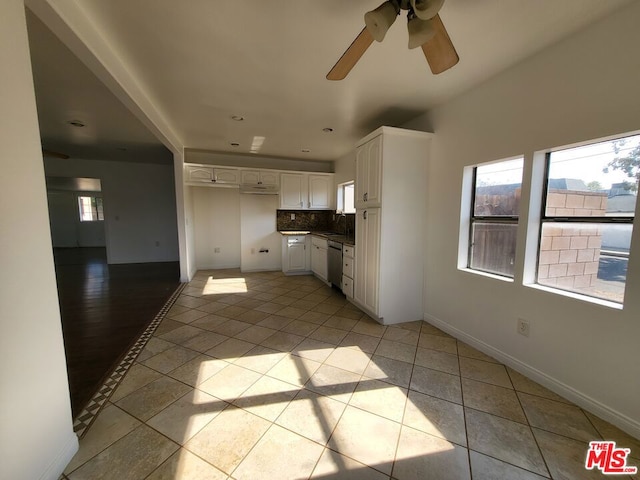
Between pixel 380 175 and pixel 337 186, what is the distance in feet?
8.68

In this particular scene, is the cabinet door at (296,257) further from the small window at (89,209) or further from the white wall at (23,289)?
the small window at (89,209)

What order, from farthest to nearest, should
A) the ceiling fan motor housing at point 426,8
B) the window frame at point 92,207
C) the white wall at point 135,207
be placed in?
the window frame at point 92,207, the white wall at point 135,207, the ceiling fan motor housing at point 426,8

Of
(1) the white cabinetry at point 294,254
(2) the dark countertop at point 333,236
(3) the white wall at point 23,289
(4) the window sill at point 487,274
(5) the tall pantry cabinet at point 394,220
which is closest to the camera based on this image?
(3) the white wall at point 23,289

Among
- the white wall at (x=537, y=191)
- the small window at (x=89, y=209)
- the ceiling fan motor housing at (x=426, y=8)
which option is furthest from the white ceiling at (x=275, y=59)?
the small window at (x=89, y=209)

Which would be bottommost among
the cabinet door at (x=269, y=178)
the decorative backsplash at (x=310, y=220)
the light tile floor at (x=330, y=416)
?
the light tile floor at (x=330, y=416)

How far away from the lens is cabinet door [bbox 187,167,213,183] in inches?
183

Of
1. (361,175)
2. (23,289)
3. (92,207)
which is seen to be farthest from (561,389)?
(92,207)

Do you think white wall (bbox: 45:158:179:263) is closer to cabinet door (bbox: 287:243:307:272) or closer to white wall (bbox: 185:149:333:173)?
white wall (bbox: 185:149:333:173)

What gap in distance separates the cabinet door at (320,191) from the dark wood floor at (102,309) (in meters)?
3.09

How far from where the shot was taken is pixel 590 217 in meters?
1.73

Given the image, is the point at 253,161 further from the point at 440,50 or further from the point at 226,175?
the point at 440,50

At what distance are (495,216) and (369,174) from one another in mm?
1357

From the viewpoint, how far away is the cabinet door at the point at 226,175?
482cm

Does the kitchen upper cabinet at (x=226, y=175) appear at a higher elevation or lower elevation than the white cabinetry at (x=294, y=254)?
higher
